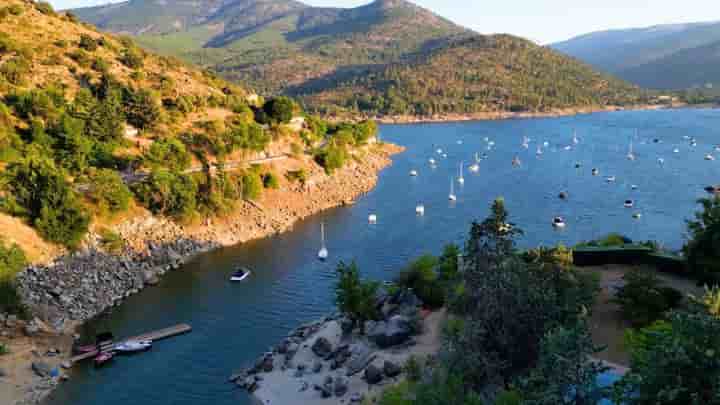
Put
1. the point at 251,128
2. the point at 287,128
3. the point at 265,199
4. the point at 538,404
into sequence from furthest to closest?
the point at 287,128 < the point at 251,128 < the point at 265,199 < the point at 538,404

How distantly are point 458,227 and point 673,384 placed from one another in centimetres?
4897

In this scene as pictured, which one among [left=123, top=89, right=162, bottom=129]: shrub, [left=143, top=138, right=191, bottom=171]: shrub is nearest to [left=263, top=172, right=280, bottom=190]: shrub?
[left=143, top=138, right=191, bottom=171]: shrub

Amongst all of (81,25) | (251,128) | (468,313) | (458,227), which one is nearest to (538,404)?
(468,313)

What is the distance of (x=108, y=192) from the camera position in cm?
5194

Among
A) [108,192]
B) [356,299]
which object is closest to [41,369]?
[356,299]

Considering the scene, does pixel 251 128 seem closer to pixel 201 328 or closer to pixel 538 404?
pixel 201 328

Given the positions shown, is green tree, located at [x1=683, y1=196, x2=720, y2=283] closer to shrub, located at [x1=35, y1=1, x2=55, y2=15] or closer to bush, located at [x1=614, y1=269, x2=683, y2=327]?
bush, located at [x1=614, y1=269, x2=683, y2=327]

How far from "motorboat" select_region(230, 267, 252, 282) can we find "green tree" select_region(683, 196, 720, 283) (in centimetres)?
3495

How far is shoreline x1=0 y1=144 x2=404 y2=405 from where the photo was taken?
3769 cm

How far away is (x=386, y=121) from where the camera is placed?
19012 cm

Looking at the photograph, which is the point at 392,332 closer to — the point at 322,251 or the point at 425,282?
the point at 425,282

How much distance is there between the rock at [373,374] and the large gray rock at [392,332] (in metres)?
2.70

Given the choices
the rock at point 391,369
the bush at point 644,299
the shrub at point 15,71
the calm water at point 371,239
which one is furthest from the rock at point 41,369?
the shrub at point 15,71

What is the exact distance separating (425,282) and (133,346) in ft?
67.2
